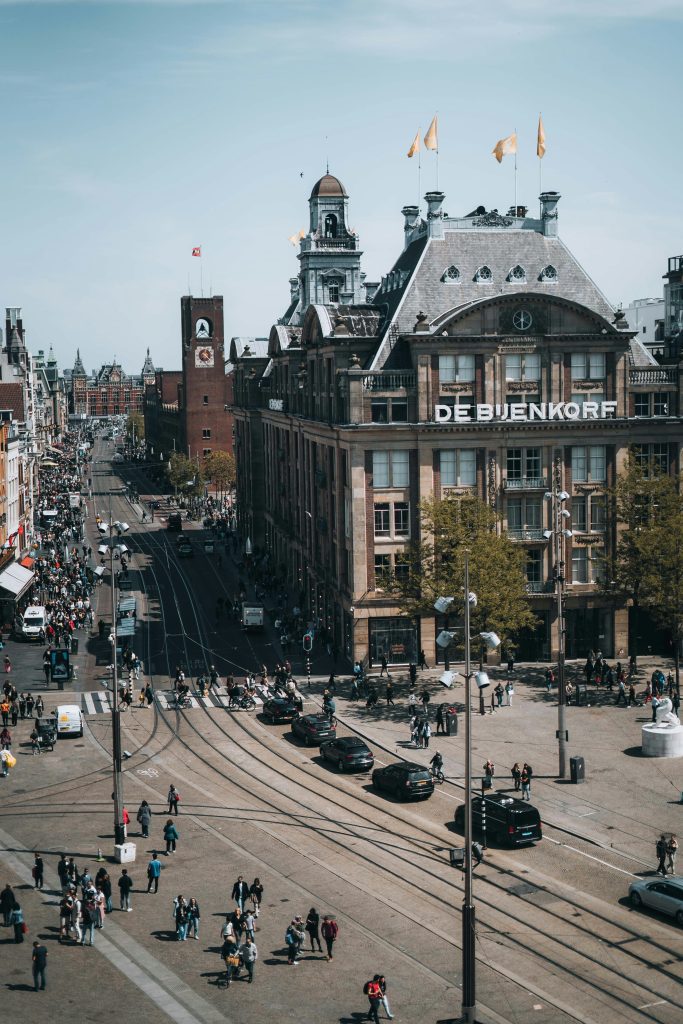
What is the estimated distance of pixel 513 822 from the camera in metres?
47.1

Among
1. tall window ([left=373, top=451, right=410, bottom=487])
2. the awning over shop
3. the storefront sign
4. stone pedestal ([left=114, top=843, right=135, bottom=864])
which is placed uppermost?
the storefront sign

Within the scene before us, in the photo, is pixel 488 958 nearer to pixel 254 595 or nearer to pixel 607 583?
pixel 607 583

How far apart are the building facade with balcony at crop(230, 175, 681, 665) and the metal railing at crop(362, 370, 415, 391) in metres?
0.09

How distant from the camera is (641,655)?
263 ft

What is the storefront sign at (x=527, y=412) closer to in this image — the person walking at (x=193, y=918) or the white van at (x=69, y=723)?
the white van at (x=69, y=723)

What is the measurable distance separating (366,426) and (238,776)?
2576 centimetres

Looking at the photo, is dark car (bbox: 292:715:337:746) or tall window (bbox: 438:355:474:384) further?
tall window (bbox: 438:355:474:384)

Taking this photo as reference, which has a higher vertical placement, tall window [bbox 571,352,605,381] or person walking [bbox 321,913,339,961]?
tall window [bbox 571,352,605,381]

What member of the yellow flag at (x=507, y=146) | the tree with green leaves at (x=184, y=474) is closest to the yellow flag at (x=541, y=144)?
the yellow flag at (x=507, y=146)

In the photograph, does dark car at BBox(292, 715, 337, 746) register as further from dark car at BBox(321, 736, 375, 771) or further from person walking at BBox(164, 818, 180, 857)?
person walking at BBox(164, 818, 180, 857)

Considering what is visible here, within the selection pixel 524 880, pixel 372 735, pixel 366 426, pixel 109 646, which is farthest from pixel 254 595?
pixel 524 880

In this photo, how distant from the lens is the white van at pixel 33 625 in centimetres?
8794

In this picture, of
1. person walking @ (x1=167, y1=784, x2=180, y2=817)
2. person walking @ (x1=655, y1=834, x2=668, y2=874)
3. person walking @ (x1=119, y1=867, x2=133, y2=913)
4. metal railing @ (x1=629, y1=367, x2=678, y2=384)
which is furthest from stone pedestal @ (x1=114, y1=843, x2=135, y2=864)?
metal railing @ (x1=629, y1=367, x2=678, y2=384)

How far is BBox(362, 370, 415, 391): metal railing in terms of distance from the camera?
75938mm
